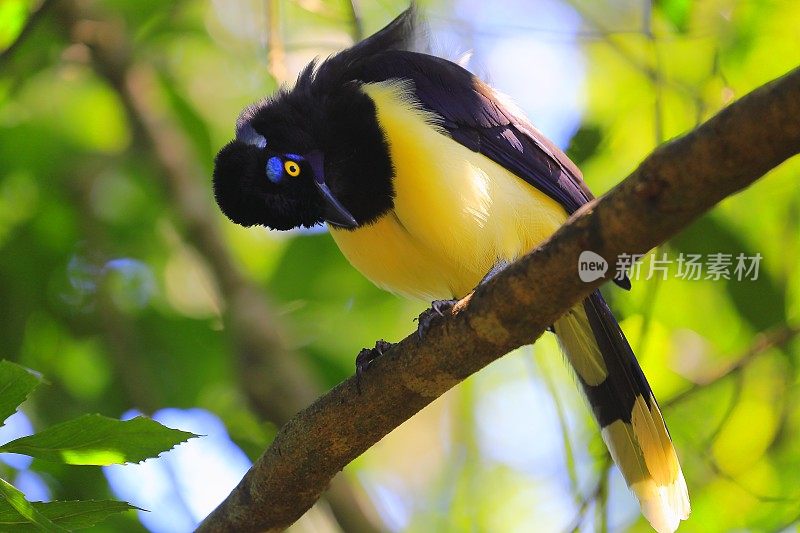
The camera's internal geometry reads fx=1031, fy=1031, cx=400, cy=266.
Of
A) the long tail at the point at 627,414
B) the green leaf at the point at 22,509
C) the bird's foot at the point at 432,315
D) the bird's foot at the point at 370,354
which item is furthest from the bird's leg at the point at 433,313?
the green leaf at the point at 22,509

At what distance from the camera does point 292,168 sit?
420 cm

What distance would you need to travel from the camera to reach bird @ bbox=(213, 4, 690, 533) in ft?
13.4

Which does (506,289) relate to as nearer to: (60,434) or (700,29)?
(60,434)

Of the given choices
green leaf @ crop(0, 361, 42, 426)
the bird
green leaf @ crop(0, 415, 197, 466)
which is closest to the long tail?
the bird

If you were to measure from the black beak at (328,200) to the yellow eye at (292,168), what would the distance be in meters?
0.06

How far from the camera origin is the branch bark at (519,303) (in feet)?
8.05

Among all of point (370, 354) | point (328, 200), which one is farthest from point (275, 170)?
point (370, 354)

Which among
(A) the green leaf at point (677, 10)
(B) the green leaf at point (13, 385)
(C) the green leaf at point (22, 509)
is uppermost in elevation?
(A) the green leaf at point (677, 10)

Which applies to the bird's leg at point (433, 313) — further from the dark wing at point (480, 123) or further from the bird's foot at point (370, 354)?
the dark wing at point (480, 123)

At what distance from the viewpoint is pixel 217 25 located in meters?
7.46

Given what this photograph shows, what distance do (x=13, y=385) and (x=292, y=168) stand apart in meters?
1.86

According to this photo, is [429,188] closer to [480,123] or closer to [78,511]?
[480,123]

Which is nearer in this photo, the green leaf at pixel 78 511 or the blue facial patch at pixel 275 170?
the green leaf at pixel 78 511

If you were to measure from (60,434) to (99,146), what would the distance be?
4635 millimetres
